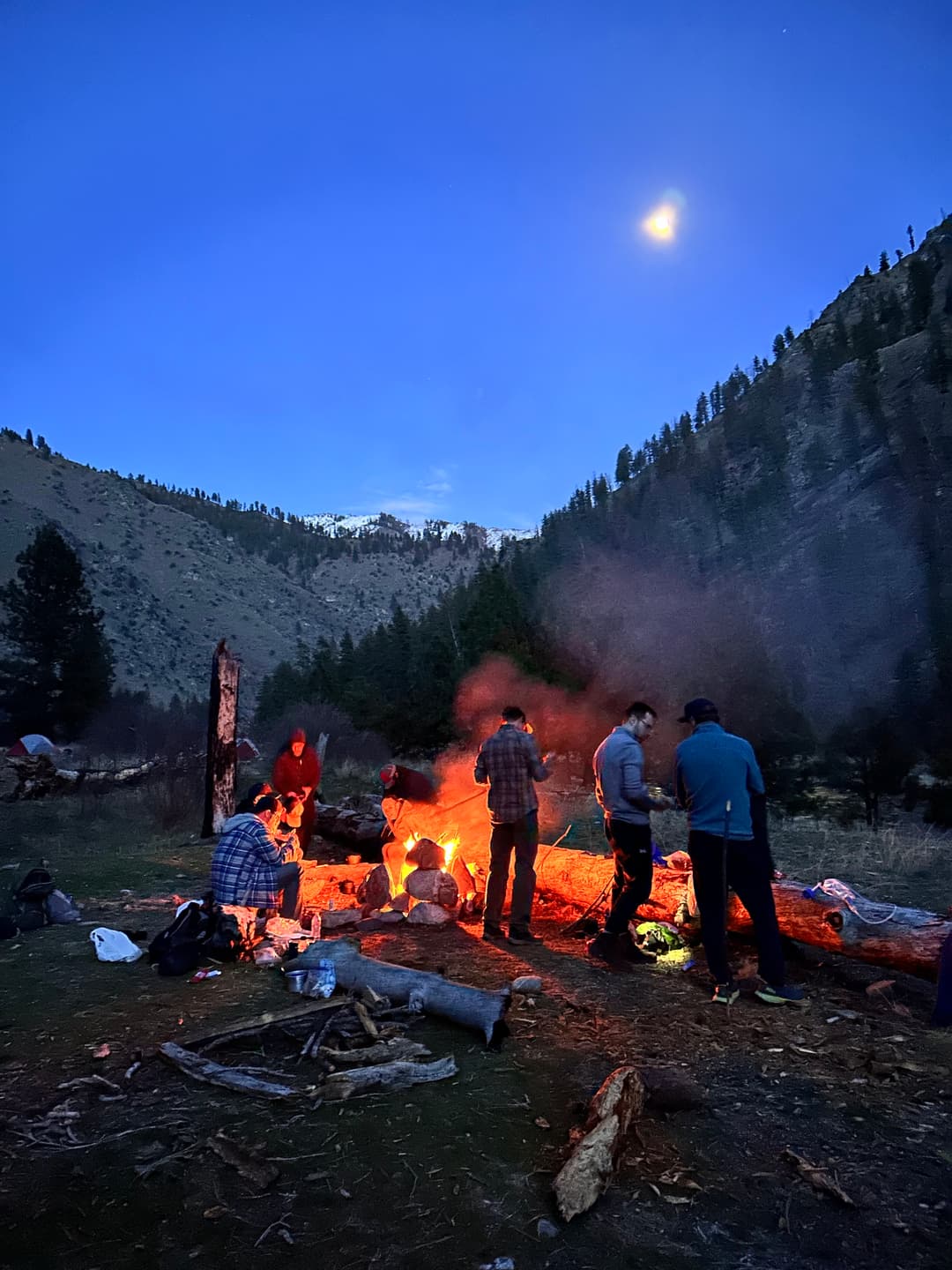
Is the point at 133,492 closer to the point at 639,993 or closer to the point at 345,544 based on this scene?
the point at 345,544

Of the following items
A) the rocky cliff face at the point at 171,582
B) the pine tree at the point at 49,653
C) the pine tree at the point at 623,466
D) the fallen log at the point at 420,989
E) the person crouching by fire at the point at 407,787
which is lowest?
the fallen log at the point at 420,989

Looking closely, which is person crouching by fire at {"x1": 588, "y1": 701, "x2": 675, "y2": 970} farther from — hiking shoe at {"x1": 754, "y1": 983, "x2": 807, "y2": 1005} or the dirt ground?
hiking shoe at {"x1": 754, "y1": 983, "x2": 807, "y2": 1005}

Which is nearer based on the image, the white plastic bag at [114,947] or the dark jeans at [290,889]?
the white plastic bag at [114,947]

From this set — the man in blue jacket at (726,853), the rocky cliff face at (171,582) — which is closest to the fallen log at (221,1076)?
the man in blue jacket at (726,853)

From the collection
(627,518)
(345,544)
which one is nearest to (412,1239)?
(627,518)

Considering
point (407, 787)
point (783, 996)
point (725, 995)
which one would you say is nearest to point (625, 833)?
point (725, 995)

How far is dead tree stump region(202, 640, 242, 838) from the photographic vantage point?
12.9 metres

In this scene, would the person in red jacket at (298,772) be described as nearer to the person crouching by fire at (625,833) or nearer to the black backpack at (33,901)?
the black backpack at (33,901)

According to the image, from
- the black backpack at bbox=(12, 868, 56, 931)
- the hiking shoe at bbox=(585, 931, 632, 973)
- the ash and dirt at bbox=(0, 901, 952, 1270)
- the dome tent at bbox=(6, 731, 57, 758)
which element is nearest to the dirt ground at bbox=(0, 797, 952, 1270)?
the ash and dirt at bbox=(0, 901, 952, 1270)

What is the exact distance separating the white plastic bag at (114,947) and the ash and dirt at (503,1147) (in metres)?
0.94

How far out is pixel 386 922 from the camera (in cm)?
847

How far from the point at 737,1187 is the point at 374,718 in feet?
87.0

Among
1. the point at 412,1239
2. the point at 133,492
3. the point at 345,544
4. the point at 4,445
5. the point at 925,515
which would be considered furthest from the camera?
the point at 345,544

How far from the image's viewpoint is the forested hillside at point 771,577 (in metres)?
28.2
